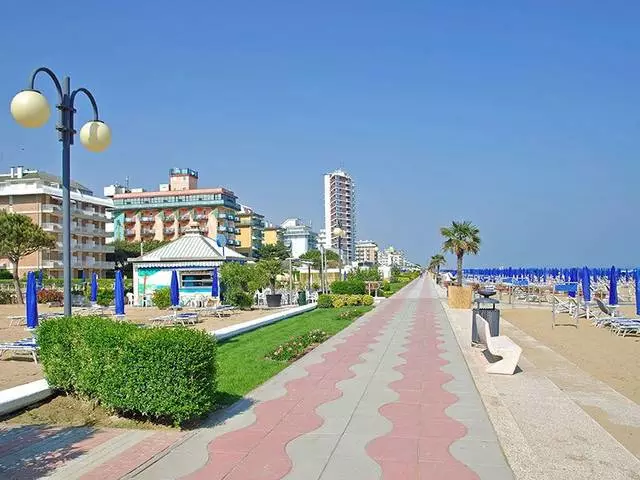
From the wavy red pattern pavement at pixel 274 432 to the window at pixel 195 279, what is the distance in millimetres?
17311

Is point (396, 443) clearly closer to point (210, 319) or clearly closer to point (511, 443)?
point (511, 443)

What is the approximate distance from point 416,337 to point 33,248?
2604cm

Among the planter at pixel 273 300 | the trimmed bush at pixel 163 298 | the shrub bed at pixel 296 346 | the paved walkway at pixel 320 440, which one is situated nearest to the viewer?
the paved walkway at pixel 320 440

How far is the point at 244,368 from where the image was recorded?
946 centimetres

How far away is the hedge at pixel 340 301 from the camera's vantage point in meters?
26.5

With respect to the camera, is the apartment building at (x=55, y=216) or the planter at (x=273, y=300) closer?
the planter at (x=273, y=300)

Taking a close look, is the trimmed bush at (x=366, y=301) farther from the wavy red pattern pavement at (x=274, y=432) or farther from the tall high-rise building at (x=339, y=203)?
the tall high-rise building at (x=339, y=203)

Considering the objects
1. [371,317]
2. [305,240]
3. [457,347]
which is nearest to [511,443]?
[457,347]

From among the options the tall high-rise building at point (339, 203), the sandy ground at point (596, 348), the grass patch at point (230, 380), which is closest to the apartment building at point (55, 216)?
the grass patch at point (230, 380)

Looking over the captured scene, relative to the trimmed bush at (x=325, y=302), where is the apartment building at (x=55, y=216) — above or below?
above

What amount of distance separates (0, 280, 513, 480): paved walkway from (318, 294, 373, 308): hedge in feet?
57.4

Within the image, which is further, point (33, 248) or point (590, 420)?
point (33, 248)

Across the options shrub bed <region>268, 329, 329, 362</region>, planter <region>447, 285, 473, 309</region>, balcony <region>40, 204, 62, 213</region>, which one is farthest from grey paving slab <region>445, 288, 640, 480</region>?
balcony <region>40, 204, 62, 213</region>

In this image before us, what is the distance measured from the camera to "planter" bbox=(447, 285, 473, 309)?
1014 inches
